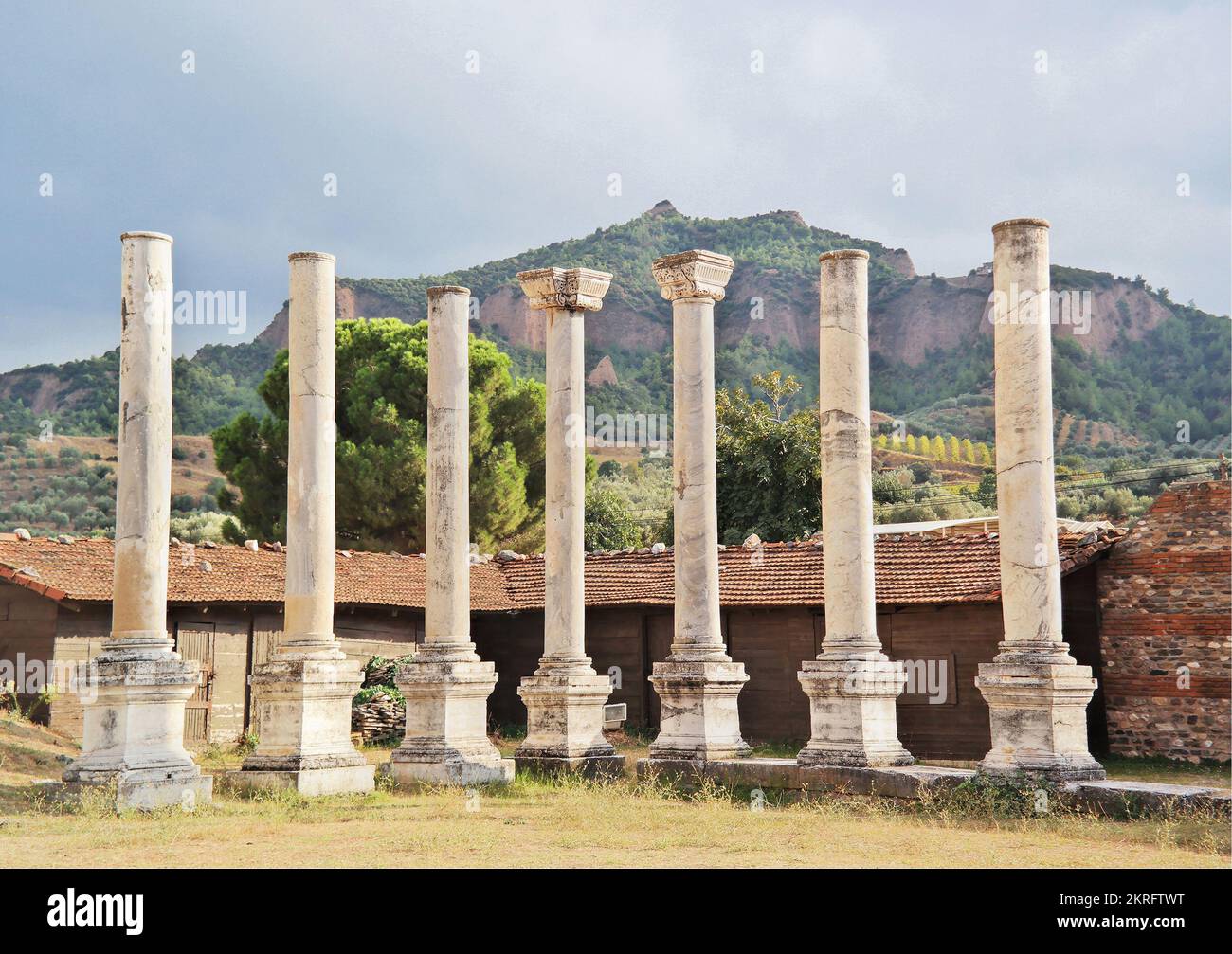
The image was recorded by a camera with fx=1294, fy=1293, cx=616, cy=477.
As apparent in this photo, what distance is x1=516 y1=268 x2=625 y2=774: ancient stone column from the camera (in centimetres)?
1862

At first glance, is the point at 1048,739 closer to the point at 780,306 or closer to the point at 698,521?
the point at 698,521

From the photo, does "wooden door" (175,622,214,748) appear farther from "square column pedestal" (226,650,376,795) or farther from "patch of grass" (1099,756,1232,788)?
"patch of grass" (1099,756,1232,788)

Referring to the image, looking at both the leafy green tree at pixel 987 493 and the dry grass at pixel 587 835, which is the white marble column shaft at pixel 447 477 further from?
the leafy green tree at pixel 987 493

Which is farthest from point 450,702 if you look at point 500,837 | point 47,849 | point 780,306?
point 780,306

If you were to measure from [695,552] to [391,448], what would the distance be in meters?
22.3

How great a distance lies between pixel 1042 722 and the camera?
554 inches

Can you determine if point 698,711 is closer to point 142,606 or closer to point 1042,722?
point 1042,722

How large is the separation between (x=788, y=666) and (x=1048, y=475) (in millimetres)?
11860

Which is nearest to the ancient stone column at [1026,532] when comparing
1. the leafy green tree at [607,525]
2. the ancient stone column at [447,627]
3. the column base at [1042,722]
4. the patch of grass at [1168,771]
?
the column base at [1042,722]

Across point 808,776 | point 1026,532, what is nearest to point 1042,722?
point 1026,532

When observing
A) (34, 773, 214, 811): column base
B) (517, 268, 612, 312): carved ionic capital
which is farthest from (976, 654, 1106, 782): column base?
(34, 773, 214, 811): column base

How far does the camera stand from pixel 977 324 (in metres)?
92.4

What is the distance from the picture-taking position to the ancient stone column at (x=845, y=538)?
15.9m

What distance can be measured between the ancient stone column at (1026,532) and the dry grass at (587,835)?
44.8 inches
